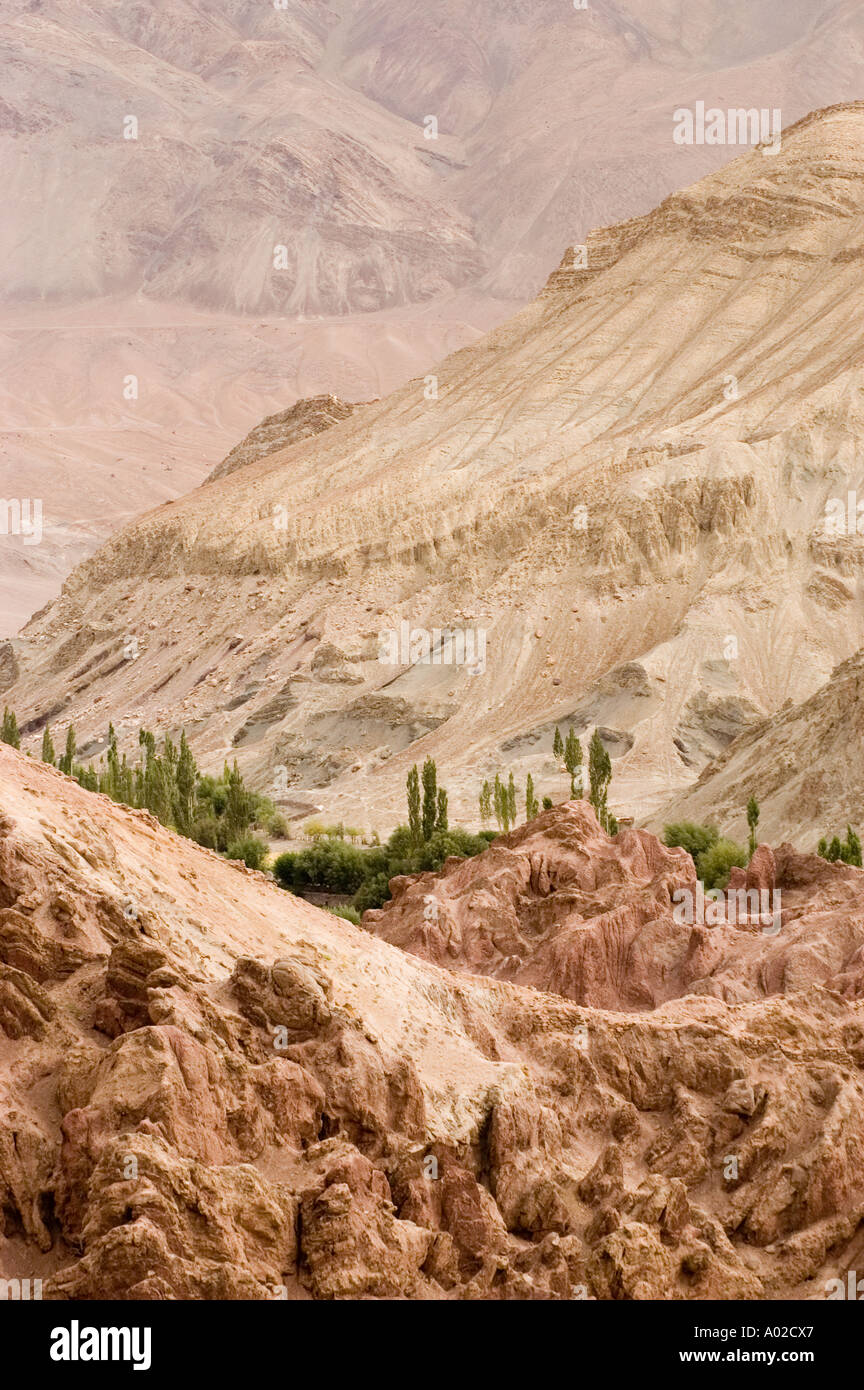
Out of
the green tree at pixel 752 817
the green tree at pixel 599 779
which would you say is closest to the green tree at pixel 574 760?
the green tree at pixel 599 779

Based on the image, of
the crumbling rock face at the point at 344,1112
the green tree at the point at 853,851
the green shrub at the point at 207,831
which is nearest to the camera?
the crumbling rock face at the point at 344,1112

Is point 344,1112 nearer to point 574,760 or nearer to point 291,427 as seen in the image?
point 574,760

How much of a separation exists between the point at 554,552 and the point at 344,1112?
177 ft

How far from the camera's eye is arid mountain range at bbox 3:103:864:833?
5847 cm

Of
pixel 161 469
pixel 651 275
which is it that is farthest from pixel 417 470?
pixel 161 469

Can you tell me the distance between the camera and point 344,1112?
14.0m

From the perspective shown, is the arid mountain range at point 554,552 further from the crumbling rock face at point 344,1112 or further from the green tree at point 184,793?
the crumbling rock face at point 344,1112

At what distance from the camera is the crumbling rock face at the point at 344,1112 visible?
482 inches

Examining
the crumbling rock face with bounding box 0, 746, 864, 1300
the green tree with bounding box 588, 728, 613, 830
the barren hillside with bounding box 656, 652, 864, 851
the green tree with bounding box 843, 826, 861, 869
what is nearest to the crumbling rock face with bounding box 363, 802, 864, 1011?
the crumbling rock face with bounding box 0, 746, 864, 1300

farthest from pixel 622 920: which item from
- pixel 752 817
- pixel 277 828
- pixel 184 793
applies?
pixel 277 828

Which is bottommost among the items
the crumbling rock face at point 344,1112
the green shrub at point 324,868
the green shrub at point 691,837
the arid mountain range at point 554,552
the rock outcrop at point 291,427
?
Answer: the crumbling rock face at point 344,1112

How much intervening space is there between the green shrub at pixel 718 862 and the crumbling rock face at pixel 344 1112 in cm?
1655

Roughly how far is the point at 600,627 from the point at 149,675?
1664 centimetres

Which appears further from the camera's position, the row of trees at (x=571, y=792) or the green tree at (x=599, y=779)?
the row of trees at (x=571, y=792)
